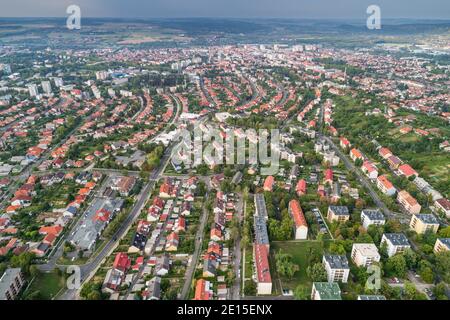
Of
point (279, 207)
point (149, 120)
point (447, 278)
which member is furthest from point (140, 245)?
point (149, 120)

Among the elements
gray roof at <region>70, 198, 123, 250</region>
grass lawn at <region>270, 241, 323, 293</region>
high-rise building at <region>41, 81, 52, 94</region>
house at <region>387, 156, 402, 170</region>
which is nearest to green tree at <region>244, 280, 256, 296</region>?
grass lawn at <region>270, 241, 323, 293</region>

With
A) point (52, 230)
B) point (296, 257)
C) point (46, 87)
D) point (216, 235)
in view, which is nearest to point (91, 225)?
point (52, 230)

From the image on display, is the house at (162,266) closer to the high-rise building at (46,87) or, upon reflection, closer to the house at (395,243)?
the house at (395,243)

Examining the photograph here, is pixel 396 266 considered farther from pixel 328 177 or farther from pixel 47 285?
pixel 47 285

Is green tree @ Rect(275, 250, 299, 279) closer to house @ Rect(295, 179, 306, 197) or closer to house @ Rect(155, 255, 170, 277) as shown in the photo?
house @ Rect(155, 255, 170, 277)

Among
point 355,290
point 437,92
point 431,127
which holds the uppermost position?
point 437,92

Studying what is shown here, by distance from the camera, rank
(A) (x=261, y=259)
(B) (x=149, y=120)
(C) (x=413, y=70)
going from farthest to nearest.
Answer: (C) (x=413, y=70) → (B) (x=149, y=120) → (A) (x=261, y=259)

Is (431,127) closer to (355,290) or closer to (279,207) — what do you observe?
(279,207)

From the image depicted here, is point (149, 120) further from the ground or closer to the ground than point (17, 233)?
further from the ground
